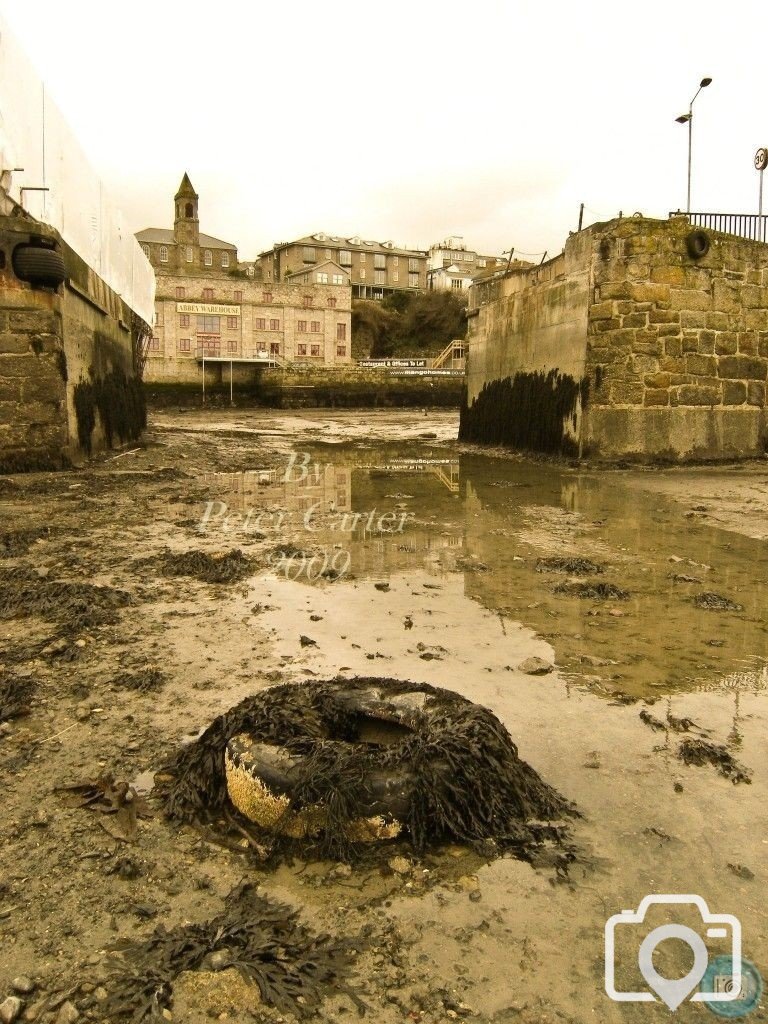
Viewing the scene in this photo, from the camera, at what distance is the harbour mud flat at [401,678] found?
1.67 meters

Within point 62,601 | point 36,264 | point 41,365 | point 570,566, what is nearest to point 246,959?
point 62,601

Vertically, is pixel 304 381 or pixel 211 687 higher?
pixel 304 381

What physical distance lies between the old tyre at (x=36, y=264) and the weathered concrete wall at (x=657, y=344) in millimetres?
6699

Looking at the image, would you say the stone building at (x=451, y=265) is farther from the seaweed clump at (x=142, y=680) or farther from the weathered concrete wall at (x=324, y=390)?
the seaweed clump at (x=142, y=680)

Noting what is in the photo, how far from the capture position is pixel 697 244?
10.5 m

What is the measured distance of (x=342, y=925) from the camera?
5.86 ft

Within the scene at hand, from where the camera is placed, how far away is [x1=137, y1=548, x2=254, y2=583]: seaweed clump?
4816mm

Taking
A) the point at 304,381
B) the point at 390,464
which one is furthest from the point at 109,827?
the point at 304,381

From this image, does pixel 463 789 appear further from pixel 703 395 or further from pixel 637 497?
pixel 703 395

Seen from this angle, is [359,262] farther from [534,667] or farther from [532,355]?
[534,667]

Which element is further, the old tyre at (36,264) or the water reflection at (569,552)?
the old tyre at (36,264)

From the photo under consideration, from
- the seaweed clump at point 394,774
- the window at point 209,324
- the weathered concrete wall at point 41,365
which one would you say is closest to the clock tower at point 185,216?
the window at point 209,324

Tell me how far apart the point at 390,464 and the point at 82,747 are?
31.9 feet

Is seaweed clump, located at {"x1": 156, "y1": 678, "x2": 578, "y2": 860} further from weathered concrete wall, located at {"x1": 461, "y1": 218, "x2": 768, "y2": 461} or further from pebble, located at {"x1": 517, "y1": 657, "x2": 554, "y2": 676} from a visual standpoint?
weathered concrete wall, located at {"x1": 461, "y1": 218, "x2": 768, "y2": 461}
